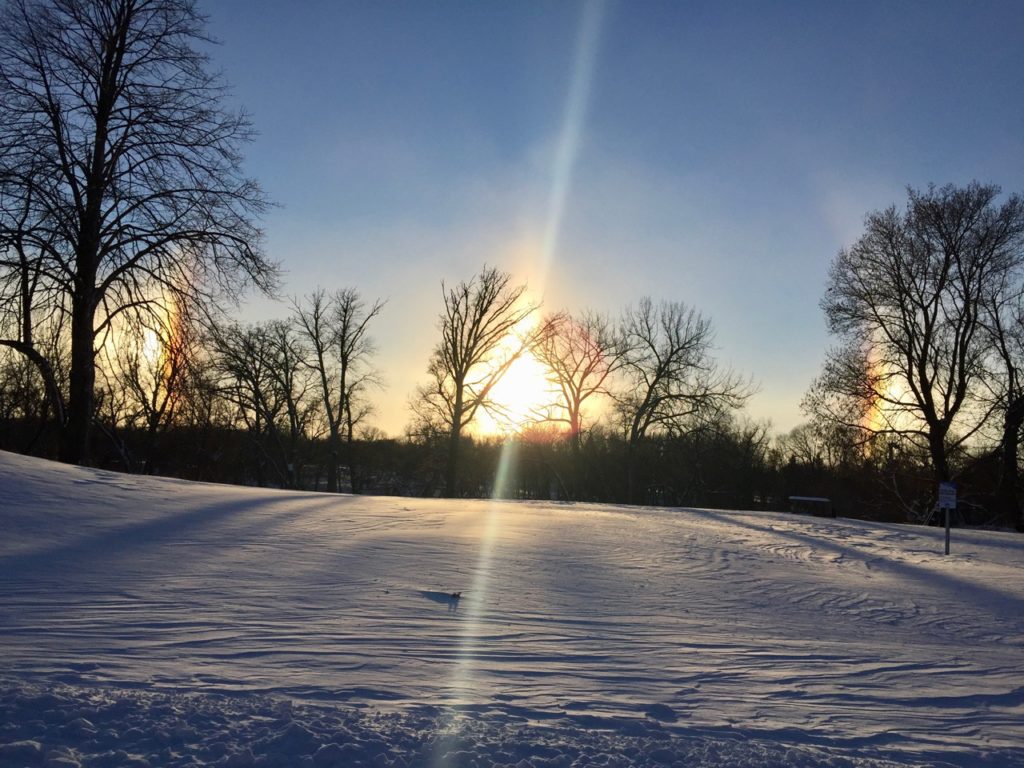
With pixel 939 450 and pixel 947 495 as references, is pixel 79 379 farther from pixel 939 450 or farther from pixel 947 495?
pixel 939 450

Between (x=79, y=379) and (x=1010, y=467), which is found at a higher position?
(x=79, y=379)

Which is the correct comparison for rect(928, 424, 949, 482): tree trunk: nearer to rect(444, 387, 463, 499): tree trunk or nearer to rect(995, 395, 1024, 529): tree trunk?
rect(995, 395, 1024, 529): tree trunk

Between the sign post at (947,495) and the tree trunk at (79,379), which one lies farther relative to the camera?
the tree trunk at (79,379)

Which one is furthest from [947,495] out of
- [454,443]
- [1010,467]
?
[454,443]

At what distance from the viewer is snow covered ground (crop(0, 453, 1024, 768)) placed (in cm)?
446

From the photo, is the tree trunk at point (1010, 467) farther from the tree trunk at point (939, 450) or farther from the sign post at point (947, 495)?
the sign post at point (947, 495)

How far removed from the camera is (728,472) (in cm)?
6097

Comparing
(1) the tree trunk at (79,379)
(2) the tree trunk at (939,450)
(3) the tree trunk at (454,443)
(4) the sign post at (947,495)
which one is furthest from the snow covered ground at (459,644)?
(3) the tree trunk at (454,443)

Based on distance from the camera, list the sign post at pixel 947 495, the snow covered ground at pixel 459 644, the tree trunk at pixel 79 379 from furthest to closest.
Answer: the tree trunk at pixel 79 379, the sign post at pixel 947 495, the snow covered ground at pixel 459 644

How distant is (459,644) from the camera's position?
21.9 feet

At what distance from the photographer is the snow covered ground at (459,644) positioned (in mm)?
4465

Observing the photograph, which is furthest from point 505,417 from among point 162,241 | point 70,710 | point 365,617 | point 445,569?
point 70,710

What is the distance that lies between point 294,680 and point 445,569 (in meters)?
4.66

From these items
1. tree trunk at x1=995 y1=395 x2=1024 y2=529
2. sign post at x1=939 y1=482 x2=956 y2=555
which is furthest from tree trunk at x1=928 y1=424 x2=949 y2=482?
sign post at x1=939 y1=482 x2=956 y2=555
